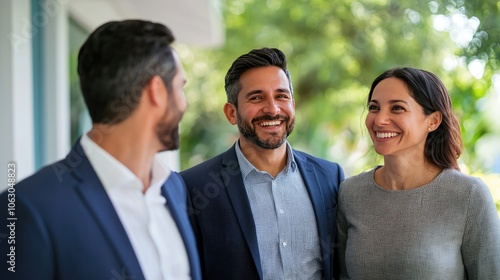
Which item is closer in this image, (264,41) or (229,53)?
(264,41)

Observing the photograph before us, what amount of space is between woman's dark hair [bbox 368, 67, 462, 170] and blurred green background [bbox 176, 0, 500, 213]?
3211 mm

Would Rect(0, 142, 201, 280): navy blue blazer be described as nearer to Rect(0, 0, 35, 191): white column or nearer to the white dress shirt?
the white dress shirt

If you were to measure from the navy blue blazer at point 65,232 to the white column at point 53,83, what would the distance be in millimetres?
3969

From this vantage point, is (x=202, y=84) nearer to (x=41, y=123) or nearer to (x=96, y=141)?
(x=41, y=123)

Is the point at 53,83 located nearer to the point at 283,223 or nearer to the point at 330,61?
the point at 283,223

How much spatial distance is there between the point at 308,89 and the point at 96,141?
13.1m

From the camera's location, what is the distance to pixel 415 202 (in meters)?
2.48

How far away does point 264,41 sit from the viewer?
1309cm

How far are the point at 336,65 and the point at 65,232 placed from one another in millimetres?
12049

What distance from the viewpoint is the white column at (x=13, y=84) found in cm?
363

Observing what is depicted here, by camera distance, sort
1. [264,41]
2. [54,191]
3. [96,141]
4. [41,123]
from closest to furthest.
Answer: [54,191] → [96,141] → [41,123] → [264,41]

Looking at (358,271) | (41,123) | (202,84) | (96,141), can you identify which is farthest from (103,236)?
(202,84)

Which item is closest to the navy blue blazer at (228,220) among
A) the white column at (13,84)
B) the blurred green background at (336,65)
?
the white column at (13,84)

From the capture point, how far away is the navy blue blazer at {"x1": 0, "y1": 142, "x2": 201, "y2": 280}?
1.30 meters
